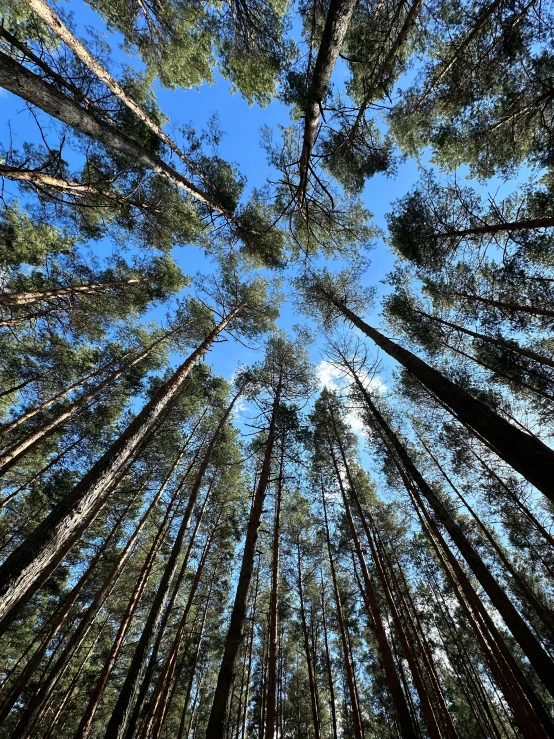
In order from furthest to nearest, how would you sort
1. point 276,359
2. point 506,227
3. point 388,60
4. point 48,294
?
point 276,359, point 48,294, point 506,227, point 388,60

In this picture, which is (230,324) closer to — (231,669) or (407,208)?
(407,208)

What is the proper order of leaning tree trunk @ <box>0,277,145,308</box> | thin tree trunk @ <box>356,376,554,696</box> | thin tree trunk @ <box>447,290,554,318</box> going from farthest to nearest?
thin tree trunk @ <box>447,290,554,318</box> → leaning tree trunk @ <box>0,277,145,308</box> → thin tree trunk @ <box>356,376,554,696</box>

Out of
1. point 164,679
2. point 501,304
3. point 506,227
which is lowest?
point 164,679

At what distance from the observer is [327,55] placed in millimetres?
3881

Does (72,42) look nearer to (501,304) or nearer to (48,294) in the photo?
(48,294)

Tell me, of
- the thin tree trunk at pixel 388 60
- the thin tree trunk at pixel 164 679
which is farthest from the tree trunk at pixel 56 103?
the thin tree trunk at pixel 164 679

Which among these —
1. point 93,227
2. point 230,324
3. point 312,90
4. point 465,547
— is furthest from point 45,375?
point 465,547

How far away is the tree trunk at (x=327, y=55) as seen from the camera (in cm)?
377

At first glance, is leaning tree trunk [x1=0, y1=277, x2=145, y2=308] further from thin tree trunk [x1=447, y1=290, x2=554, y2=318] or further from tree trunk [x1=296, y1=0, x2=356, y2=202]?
thin tree trunk [x1=447, y1=290, x2=554, y2=318]

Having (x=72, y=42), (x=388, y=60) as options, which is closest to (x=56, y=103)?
(x=72, y=42)

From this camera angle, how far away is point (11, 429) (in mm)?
9242

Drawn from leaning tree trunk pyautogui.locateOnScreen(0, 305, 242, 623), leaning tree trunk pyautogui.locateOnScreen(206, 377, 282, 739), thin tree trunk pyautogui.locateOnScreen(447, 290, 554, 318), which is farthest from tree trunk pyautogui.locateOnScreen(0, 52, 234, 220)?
thin tree trunk pyautogui.locateOnScreen(447, 290, 554, 318)

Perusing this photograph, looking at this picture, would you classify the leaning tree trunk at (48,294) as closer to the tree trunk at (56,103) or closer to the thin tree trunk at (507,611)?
the tree trunk at (56,103)

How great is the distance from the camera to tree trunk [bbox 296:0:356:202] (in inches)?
148
